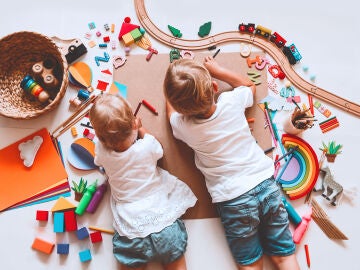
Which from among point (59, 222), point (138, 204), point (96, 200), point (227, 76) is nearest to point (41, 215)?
point (59, 222)

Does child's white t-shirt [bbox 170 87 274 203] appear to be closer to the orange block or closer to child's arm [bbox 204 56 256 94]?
child's arm [bbox 204 56 256 94]

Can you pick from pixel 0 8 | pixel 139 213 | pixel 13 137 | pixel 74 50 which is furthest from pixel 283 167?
A: pixel 0 8

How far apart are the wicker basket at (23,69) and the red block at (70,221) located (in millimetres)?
338

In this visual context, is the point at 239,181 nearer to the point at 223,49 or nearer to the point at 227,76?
the point at 227,76

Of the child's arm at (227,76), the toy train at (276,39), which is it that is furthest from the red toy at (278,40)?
the child's arm at (227,76)

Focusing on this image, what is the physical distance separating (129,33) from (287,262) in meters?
0.93

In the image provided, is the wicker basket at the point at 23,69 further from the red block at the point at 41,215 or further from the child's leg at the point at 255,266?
the child's leg at the point at 255,266

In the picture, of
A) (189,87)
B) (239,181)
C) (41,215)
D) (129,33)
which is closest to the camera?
(189,87)

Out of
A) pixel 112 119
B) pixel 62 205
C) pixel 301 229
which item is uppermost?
pixel 112 119

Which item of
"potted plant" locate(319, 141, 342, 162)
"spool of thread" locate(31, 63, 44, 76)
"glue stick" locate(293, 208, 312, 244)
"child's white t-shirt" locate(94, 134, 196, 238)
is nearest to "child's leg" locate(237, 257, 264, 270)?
"glue stick" locate(293, 208, 312, 244)

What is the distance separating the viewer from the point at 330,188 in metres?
1.20

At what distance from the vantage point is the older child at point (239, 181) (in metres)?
1.07

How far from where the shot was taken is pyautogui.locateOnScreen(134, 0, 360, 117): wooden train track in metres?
1.27

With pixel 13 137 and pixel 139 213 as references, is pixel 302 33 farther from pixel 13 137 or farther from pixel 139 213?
pixel 13 137
